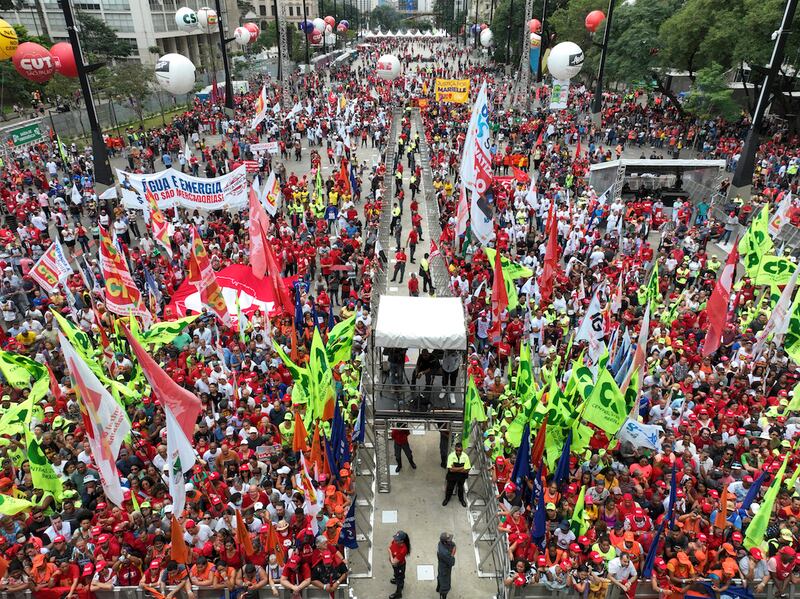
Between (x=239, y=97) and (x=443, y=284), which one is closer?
(x=443, y=284)

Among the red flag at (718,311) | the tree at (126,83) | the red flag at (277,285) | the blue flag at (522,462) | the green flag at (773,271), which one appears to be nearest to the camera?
the blue flag at (522,462)

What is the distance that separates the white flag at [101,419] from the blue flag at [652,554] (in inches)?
272

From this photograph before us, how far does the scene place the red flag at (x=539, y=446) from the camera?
8523mm

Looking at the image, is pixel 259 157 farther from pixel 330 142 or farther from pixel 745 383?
pixel 745 383

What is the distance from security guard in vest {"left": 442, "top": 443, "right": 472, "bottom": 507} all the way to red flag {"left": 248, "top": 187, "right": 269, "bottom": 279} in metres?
6.73

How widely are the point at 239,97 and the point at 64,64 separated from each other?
21.6 m

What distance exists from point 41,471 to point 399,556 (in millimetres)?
5103

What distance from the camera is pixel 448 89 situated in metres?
34.3

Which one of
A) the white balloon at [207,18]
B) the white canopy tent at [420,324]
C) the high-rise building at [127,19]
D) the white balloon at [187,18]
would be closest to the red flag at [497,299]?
the white canopy tent at [420,324]

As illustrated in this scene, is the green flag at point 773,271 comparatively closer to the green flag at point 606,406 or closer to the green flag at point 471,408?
the green flag at point 606,406

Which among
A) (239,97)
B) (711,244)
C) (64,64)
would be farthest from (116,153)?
(711,244)

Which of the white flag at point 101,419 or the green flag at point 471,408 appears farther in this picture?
the green flag at point 471,408

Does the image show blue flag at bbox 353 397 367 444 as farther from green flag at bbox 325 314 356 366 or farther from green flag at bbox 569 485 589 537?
green flag at bbox 569 485 589 537

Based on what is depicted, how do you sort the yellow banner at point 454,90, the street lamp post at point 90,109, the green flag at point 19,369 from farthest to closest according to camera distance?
the yellow banner at point 454,90 → the street lamp post at point 90,109 → the green flag at point 19,369
